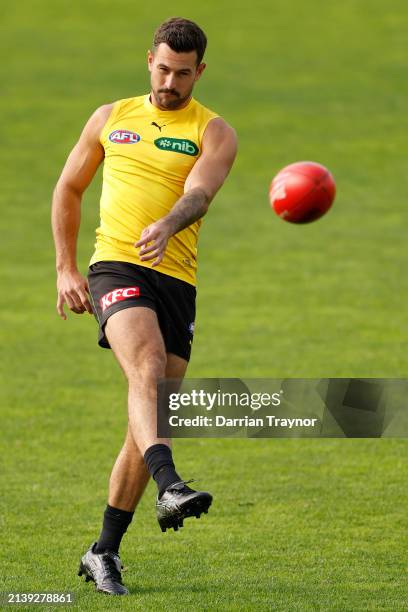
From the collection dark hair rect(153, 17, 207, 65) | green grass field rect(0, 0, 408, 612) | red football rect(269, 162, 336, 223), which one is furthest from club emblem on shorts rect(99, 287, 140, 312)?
red football rect(269, 162, 336, 223)

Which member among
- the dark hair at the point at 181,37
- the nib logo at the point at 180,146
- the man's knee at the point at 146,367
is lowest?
the man's knee at the point at 146,367

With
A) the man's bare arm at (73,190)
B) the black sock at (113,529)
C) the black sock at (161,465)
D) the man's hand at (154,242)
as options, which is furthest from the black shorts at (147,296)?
the black sock at (113,529)

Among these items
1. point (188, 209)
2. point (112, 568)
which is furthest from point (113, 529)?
point (188, 209)

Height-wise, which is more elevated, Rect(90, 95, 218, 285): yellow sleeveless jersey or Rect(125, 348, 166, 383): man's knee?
Rect(90, 95, 218, 285): yellow sleeveless jersey

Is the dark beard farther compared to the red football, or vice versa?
the red football

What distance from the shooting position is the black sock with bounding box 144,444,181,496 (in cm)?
581

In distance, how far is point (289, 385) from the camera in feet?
37.6

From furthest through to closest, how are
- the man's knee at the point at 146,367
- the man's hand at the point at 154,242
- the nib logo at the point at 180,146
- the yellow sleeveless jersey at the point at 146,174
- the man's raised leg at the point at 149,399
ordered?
the nib logo at the point at 180,146, the yellow sleeveless jersey at the point at 146,174, the man's knee at the point at 146,367, the man's hand at the point at 154,242, the man's raised leg at the point at 149,399

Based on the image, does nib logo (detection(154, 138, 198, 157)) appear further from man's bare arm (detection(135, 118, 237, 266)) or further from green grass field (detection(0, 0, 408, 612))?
green grass field (detection(0, 0, 408, 612))

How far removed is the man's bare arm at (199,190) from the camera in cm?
609

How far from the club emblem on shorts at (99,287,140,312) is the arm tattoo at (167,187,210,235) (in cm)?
48

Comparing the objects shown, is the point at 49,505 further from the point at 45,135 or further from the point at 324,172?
the point at 45,135

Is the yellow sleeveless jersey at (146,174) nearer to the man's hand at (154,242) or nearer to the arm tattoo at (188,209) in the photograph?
the arm tattoo at (188,209)

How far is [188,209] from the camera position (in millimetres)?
6305
